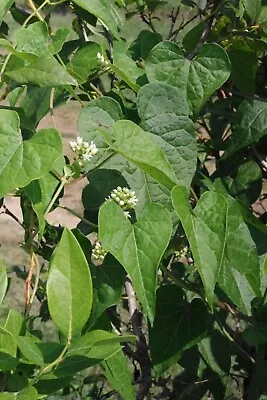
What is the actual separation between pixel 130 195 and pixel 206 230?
12 centimetres

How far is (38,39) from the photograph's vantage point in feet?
A: 3.09

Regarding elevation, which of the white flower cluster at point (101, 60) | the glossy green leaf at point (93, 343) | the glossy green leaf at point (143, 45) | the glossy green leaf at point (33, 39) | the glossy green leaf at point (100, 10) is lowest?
the glossy green leaf at point (93, 343)

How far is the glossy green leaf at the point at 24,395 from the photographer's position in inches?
26.5

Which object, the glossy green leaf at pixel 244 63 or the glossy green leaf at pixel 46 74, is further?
the glossy green leaf at pixel 244 63

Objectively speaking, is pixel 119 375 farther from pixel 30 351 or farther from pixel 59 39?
pixel 59 39

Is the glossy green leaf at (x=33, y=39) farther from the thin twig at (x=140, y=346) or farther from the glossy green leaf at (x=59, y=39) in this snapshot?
the thin twig at (x=140, y=346)

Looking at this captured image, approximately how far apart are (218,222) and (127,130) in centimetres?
15

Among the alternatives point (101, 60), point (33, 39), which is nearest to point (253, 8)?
point (101, 60)

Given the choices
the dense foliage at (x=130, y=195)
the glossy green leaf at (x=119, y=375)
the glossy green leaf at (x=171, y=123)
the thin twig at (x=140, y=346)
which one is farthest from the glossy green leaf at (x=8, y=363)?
the thin twig at (x=140, y=346)

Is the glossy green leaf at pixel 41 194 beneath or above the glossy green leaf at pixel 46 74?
beneath

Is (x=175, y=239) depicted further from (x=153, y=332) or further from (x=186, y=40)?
(x=186, y=40)

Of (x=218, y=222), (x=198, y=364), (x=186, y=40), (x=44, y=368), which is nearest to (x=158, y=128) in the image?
(x=218, y=222)

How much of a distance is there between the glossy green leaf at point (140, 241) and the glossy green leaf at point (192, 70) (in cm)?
25

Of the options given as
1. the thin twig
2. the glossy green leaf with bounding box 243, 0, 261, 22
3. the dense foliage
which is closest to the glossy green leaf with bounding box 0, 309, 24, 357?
the dense foliage
